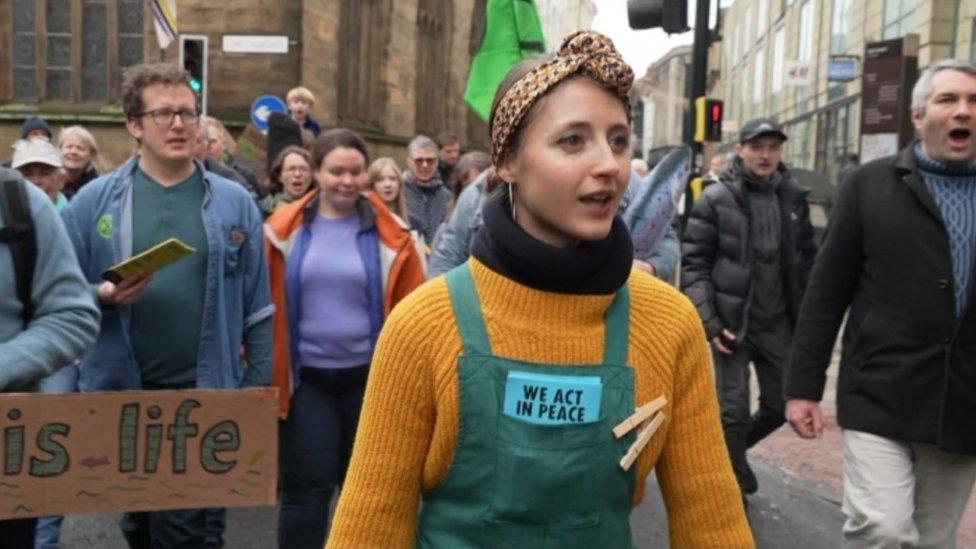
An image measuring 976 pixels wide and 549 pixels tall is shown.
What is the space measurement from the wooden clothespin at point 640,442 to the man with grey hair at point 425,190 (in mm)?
7939

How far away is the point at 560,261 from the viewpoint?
2146 millimetres

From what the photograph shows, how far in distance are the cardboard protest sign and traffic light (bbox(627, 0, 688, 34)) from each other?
385 inches

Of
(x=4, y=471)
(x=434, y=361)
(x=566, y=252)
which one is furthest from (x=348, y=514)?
(x=4, y=471)

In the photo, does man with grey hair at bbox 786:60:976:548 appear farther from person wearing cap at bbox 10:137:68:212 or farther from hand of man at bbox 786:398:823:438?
person wearing cap at bbox 10:137:68:212

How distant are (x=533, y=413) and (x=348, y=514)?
0.36 metres

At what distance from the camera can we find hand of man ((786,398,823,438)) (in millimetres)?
4637

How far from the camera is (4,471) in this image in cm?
331

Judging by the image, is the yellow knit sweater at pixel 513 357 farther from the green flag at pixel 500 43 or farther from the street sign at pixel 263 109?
the street sign at pixel 263 109

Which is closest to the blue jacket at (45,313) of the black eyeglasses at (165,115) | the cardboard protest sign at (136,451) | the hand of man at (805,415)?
the cardboard protest sign at (136,451)

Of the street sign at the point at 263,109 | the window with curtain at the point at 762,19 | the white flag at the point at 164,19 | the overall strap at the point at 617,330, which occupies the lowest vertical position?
the overall strap at the point at 617,330

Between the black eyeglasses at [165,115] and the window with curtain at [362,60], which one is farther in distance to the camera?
the window with curtain at [362,60]

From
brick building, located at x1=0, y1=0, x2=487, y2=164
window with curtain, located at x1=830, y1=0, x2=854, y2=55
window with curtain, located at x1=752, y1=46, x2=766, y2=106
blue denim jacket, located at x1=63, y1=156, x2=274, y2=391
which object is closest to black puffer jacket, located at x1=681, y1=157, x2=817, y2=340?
blue denim jacket, located at x1=63, y1=156, x2=274, y2=391

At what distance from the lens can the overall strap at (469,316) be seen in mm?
2148

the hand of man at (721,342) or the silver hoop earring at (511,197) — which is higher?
the silver hoop earring at (511,197)
